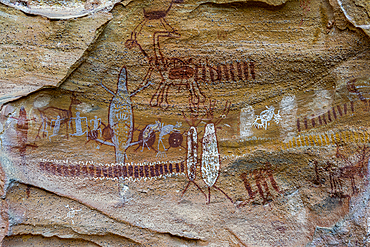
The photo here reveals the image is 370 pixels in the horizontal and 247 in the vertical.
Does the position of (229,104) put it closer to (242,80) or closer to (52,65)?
(242,80)

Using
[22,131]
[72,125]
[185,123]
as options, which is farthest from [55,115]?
[185,123]

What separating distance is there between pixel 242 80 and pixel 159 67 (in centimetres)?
92

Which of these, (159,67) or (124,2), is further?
(159,67)

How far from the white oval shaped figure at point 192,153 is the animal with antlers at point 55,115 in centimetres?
128

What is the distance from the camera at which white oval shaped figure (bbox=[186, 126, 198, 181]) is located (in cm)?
290

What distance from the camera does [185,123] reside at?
2947 mm

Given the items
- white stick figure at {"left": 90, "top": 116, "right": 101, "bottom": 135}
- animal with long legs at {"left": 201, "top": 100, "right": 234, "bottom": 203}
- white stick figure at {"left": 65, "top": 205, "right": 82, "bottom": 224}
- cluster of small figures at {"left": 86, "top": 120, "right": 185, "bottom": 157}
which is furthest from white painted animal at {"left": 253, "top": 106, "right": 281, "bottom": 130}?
white stick figure at {"left": 65, "top": 205, "right": 82, "bottom": 224}

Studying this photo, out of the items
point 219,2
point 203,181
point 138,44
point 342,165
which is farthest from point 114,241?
point 219,2

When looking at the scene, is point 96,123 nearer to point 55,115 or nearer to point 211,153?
point 55,115

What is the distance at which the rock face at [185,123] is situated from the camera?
2555 mm

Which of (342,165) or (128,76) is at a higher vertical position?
(128,76)

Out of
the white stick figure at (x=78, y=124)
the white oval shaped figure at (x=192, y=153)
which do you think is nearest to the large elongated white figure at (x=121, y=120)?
the white stick figure at (x=78, y=124)

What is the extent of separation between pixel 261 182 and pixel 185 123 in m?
1.07

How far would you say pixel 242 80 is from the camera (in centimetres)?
280
